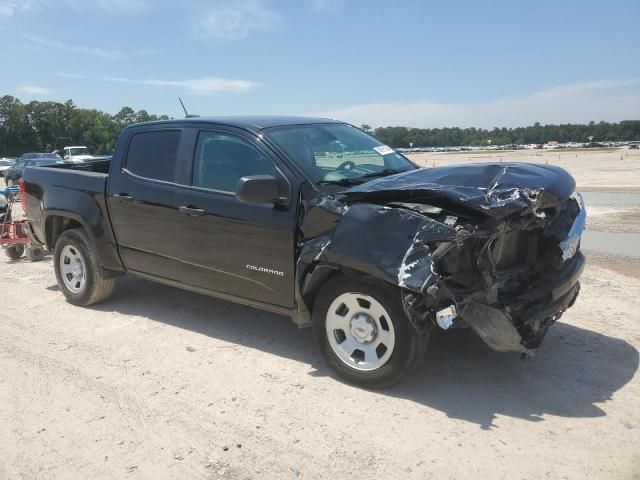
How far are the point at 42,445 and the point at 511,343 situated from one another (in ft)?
9.53

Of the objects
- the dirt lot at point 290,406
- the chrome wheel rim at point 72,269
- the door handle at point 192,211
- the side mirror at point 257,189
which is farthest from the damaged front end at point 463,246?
the chrome wheel rim at point 72,269

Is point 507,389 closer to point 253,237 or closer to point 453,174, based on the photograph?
point 453,174

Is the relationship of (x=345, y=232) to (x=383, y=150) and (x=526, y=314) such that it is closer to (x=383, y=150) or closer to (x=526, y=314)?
(x=526, y=314)

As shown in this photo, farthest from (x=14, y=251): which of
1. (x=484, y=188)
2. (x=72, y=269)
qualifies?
(x=484, y=188)

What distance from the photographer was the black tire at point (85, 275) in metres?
5.71

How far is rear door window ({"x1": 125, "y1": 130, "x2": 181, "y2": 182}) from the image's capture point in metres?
4.95

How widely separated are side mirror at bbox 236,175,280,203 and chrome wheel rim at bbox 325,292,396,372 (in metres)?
0.89

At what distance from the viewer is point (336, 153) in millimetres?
4637

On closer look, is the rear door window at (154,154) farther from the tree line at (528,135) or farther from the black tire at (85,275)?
the tree line at (528,135)

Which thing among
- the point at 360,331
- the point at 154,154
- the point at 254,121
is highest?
the point at 254,121

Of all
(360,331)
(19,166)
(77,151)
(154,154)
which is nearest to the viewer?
(360,331)

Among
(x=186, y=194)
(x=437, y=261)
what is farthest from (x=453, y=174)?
(x=186, y=194)

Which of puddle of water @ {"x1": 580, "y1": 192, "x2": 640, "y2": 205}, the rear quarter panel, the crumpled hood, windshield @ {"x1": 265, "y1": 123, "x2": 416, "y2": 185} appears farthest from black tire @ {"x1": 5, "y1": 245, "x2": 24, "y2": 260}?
puddle of water @ {"x1": 580, "y1": 192, "x2": 640, "y2": 205}

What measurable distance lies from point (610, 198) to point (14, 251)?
1377 centimetres
